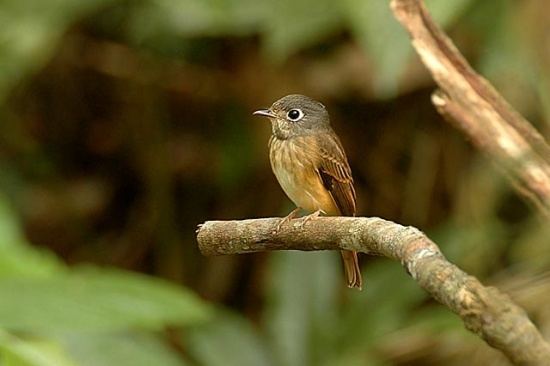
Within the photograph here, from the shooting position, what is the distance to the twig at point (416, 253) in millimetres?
1027

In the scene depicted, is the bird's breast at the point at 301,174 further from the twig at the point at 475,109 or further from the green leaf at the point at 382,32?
the green leaf at the point at 382,32

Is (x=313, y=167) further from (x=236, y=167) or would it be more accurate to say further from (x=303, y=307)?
(x=236, y=167)

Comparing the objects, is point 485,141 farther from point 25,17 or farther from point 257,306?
point 257,306

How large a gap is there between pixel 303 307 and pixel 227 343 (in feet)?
0.91

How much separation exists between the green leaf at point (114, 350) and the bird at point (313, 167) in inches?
35.5

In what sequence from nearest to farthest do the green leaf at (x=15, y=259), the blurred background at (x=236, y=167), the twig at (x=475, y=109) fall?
1. the twig at (x=475, y=109)
2. the green leaf at (x=15, y=259)
3. the blurred background at (x=236, y=167)

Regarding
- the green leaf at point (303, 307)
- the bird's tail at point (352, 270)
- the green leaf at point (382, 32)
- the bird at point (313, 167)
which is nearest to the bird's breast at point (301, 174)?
the bird at point (313, 167)

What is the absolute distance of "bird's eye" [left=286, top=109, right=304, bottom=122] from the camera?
2125mm

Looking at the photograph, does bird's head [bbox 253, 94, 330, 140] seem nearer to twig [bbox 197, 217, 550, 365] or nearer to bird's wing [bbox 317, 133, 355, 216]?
bird's wing [bbox 317, 133, 355, 216]

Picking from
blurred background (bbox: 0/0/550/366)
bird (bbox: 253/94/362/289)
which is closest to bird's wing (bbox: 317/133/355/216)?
bird (bbox: 253/94/362/289)

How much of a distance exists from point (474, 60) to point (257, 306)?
142 cm

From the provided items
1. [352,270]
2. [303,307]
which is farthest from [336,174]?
[303,307]

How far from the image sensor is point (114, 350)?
120 inches

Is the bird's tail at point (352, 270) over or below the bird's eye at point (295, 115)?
below
